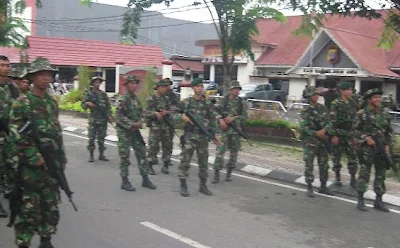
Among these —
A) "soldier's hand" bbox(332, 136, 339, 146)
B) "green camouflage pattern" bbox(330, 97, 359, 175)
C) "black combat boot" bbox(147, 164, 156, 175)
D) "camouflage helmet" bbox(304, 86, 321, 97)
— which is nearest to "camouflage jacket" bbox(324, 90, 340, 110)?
"green camouflage pattern" bbox(330, 97, 359, 175)

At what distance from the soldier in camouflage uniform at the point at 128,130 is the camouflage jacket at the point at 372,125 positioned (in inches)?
123

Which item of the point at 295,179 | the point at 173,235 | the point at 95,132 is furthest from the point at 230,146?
the point at 173,235

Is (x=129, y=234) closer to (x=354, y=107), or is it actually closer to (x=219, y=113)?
(x=219, y=113)

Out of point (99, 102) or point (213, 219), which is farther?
point (99, 102)

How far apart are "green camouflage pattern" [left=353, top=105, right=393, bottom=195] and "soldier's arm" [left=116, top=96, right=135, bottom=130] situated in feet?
10.7

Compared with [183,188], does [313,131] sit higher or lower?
higher

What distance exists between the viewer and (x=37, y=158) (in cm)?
400

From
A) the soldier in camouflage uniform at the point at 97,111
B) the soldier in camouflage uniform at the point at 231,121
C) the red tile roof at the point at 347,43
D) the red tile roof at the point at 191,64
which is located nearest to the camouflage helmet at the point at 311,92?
the soldier in camouflage uniform at the point at 231,121

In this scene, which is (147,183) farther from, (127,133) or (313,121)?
(313,121)

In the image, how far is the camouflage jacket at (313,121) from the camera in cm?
701

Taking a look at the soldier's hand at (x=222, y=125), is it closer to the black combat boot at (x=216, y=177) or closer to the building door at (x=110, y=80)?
the black combat boot at (x=216, y=177)

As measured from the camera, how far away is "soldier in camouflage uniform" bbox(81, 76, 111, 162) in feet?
30.7

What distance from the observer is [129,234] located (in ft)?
16.7

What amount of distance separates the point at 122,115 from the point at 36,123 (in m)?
3.04
